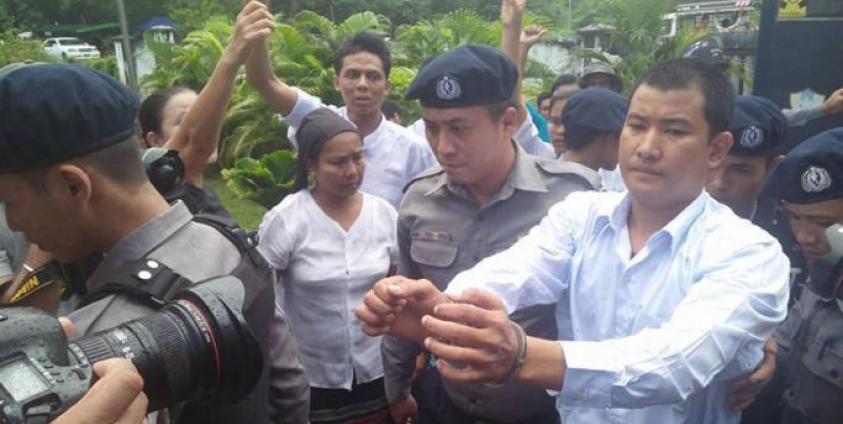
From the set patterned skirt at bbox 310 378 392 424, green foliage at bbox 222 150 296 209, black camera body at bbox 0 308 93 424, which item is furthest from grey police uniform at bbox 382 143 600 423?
green foliage at bbox 222 150 296 209

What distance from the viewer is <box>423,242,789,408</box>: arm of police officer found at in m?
1.42

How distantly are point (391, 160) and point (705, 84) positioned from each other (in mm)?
2282

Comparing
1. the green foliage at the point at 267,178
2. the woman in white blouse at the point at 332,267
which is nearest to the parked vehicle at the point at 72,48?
the green foliage at the point at 267,178

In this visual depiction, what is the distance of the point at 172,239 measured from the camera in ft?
5.64

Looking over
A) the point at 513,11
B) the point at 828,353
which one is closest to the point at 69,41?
the point at 513,11

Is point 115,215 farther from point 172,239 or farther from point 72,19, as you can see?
point 72,19

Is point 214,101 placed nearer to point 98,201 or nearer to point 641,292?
point 98,201

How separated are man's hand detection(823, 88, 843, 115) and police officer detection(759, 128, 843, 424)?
4.47 ft

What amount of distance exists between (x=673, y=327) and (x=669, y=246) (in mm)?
342

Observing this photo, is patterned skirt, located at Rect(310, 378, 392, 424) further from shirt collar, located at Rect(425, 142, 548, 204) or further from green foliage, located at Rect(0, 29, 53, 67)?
green foliage, located at Rect(0, 29, 53, 67)

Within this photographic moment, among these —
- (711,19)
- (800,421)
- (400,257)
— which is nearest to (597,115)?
(400,257)

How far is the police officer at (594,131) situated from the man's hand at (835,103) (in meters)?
→ 1.04

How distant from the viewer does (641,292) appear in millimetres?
1842

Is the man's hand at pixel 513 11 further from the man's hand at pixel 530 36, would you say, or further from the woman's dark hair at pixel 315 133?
the woman's dark hair at pixel 315 133
